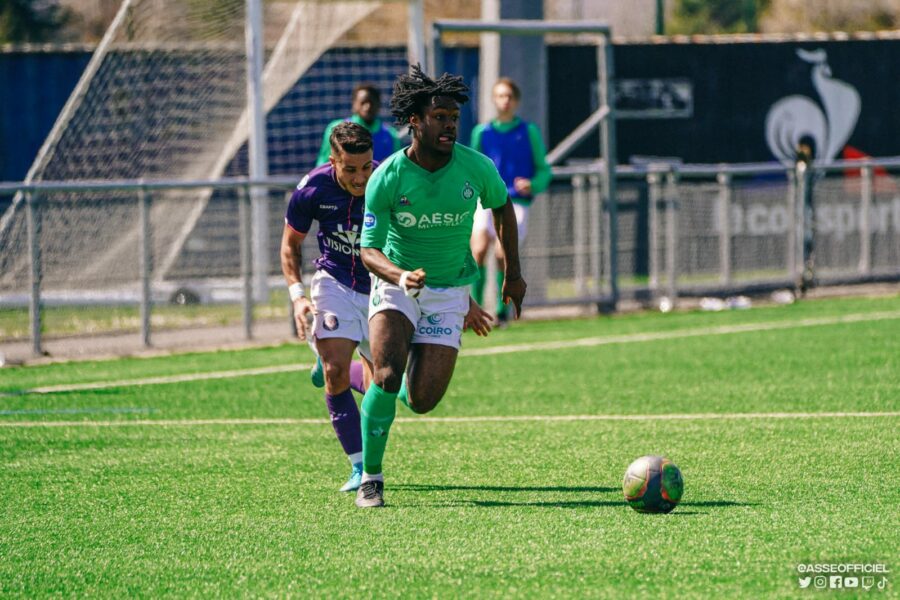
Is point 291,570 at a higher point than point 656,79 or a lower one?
lower

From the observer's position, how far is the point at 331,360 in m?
8.72

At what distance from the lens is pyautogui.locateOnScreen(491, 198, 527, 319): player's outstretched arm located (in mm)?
8242

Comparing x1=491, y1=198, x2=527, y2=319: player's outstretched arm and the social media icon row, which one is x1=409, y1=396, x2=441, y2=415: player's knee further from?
the social media icon row

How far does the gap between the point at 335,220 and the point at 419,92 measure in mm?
1234

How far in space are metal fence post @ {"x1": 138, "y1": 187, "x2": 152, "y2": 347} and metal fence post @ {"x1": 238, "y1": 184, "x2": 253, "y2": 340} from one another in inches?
38.1

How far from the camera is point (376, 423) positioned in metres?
8.05

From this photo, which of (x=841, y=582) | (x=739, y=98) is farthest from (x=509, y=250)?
(x=739, y=98)

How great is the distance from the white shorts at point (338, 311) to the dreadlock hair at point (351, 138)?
755 mm

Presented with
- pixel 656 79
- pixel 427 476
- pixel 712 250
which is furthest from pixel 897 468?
pixel 656 79

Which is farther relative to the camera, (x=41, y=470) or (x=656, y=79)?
(x=656, y=79)

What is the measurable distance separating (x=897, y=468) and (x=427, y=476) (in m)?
2.53

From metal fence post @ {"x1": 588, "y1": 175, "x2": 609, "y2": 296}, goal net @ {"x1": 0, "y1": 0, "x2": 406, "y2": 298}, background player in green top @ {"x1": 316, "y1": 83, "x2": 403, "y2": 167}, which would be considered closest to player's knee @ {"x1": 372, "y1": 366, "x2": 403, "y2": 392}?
background player in green top @ {"x1": 316, "y1": 83, "x2": 403, "y2": 167}

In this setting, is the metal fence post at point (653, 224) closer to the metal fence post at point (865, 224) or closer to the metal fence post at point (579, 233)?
the metal fence post at point (579, 233)

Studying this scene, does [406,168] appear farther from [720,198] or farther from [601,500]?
[720,198]
